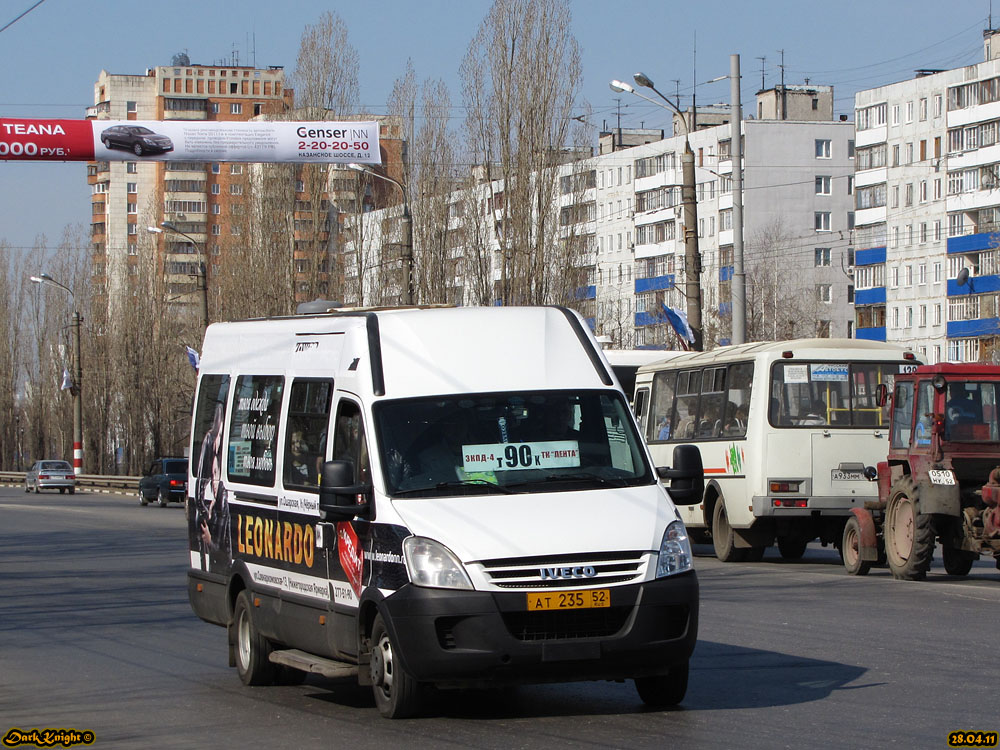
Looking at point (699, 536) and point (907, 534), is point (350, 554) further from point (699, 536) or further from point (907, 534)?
point (699, 536)

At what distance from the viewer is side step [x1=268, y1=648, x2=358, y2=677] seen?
9750mm

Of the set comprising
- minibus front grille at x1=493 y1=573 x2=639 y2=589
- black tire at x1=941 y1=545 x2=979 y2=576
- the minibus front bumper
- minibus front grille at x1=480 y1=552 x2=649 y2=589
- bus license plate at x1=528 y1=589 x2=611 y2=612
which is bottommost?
black tire at x1=941 y1=545 x2=979 y2=576

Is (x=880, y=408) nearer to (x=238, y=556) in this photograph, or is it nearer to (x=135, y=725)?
(x=238, y=556)

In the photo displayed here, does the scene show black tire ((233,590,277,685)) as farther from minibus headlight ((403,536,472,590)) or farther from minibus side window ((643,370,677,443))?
minibus side window ((643,370,677,443))

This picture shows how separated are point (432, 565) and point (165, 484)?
45235 millimetres

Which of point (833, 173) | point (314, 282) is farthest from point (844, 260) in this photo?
point (314, 282)

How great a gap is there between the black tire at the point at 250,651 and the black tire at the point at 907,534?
32.7 feet

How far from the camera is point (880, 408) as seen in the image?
22094mm

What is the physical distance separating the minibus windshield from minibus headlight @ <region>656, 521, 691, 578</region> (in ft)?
1.53

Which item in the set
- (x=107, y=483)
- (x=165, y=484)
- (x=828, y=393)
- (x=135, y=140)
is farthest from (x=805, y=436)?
(x=107, y=483)

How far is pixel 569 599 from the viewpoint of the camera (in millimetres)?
8852

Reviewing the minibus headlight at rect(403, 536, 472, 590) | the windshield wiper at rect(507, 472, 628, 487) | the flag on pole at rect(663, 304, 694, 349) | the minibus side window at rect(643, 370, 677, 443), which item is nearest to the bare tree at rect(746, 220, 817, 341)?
the flag on pole at rect(663, 304, 694, 349)

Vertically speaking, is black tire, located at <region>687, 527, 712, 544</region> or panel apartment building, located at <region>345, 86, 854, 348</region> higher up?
panel apartment building, located at <region>345, 86, 854, 348</region>

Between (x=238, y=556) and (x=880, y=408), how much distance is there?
41.4ft
